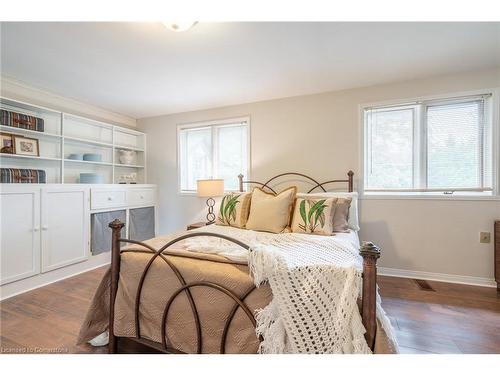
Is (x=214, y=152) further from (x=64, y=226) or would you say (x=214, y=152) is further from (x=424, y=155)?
(x=424, y=155)

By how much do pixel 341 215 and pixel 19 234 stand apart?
124 inches

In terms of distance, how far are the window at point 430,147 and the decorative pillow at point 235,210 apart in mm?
1506

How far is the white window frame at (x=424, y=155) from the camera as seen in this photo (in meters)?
2.46

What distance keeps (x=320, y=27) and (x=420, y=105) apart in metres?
1.72

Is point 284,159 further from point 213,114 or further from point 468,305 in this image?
point 468,305

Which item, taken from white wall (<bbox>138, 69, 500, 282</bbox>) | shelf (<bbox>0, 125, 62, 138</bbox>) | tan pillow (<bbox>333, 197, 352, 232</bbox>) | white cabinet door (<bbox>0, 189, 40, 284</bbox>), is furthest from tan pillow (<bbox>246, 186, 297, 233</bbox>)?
shelf (<bbox>0, 125, 62, 138</bbox>)

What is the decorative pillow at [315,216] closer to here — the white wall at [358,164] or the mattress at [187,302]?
the white wall at [358,164]

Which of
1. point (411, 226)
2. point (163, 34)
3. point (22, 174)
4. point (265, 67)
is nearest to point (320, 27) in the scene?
point (265, 67)

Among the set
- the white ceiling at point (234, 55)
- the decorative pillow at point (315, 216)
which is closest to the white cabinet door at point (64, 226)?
the white ceiling at point (234, 55)

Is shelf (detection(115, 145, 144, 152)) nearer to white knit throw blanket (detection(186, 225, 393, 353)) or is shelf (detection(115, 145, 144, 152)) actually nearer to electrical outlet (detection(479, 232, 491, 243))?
white knit throw blanket (detection(186, 225, 393, 353))

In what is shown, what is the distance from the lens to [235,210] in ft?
8.60

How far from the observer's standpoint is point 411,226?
275 cm

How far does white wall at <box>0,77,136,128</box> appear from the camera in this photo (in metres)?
2.65

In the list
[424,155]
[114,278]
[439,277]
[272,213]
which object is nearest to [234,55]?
[272,213]
